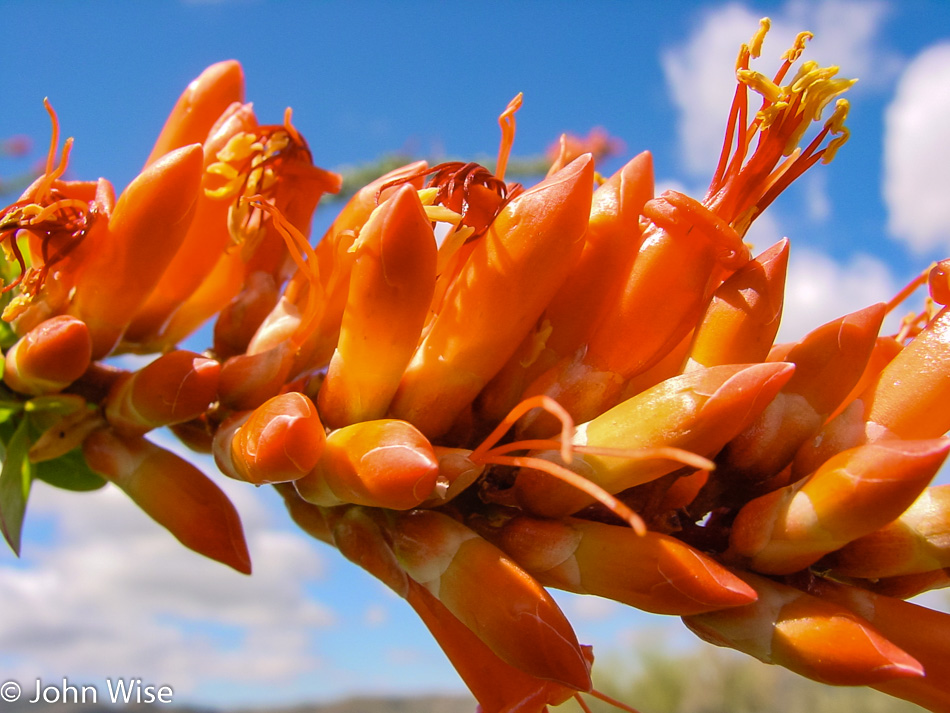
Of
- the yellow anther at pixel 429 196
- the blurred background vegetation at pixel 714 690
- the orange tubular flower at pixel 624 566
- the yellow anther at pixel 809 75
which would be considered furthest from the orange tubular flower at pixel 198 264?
the blurred background vegetation at pixel 714 690

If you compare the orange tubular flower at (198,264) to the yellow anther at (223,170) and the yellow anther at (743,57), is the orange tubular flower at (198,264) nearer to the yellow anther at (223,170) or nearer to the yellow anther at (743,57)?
the yellow anther at (223,170)

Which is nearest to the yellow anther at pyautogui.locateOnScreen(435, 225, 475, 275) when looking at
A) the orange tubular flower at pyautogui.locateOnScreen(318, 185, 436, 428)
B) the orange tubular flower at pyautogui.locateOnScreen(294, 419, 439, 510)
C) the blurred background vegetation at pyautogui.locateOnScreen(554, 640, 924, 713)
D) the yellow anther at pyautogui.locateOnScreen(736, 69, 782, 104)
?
the orange tubular flower at pyautogui.locateOnScreen(318, 185, 436, 428)

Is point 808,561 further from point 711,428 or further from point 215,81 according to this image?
point 215,81

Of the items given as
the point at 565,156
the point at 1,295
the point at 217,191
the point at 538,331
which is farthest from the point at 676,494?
the point at 1,295

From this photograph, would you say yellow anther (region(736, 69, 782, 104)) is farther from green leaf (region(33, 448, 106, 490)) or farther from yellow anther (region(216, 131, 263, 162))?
green leaf (region(33, 448, 106, 490))

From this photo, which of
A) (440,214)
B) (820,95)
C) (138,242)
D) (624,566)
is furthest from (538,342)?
(138,242)
